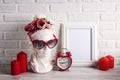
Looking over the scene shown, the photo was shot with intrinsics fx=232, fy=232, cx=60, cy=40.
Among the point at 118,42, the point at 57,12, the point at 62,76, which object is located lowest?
the point at 62,76

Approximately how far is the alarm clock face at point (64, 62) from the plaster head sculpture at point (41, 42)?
0.21ft

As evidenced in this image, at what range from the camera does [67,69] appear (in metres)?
1.42

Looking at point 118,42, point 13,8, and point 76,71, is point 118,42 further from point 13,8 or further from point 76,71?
point 13,8

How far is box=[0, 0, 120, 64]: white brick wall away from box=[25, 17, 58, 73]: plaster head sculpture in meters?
0.15

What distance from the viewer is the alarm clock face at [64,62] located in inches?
55.4

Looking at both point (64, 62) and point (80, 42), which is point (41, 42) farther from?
point (80, 42)

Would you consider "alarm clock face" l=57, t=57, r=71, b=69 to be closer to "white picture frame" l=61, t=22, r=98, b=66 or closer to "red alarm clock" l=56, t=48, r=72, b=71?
"red alarm clock" l=56, t=48, r=72, b=71

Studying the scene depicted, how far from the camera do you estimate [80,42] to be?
1.51 meters

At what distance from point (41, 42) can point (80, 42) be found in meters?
0.30

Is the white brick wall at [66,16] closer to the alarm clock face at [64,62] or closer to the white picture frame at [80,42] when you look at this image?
the white picture frame at [80,42]

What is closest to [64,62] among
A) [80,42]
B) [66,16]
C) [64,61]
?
[64,61]

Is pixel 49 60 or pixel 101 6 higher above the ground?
pixel 101 6

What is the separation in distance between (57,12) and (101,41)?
1.12 ft

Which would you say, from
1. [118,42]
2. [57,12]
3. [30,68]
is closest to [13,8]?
[57,12]
